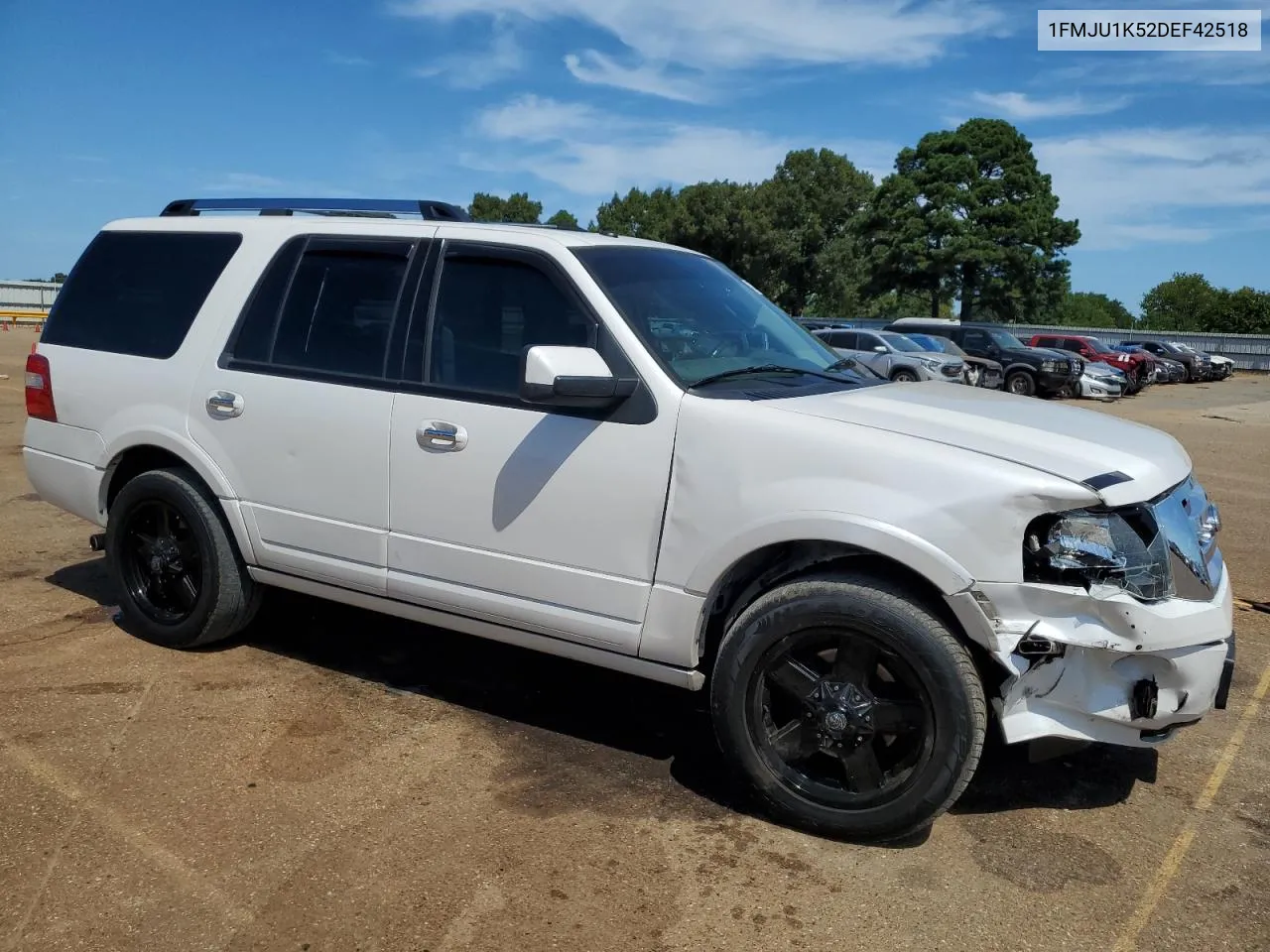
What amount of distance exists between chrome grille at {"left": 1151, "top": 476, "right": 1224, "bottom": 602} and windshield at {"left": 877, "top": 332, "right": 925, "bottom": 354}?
21271 mm

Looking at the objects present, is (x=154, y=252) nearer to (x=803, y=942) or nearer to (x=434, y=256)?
(x=434, y=256)

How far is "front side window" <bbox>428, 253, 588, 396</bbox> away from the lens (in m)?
3.93

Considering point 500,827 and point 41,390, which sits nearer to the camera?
point 500,827

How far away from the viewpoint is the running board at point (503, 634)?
369 cm

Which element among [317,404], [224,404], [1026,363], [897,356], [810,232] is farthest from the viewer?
[810,232]

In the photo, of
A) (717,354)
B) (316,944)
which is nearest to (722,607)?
(717,354)

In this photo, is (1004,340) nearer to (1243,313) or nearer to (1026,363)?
(1026,363)

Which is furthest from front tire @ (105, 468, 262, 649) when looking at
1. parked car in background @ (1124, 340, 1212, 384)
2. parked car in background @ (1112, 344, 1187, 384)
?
parked car in background @ (1124, 340, 1212, 384)

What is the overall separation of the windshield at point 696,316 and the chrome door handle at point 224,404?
1.64 m

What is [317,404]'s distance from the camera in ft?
14.1

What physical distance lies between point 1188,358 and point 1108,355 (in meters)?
7.28

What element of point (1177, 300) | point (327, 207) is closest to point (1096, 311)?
point (1177, 300)

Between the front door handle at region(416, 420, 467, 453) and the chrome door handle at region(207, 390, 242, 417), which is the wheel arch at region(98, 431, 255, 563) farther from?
the front door handle at region(416, 420, 467, 453)

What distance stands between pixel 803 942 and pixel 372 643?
2961 millimetres
